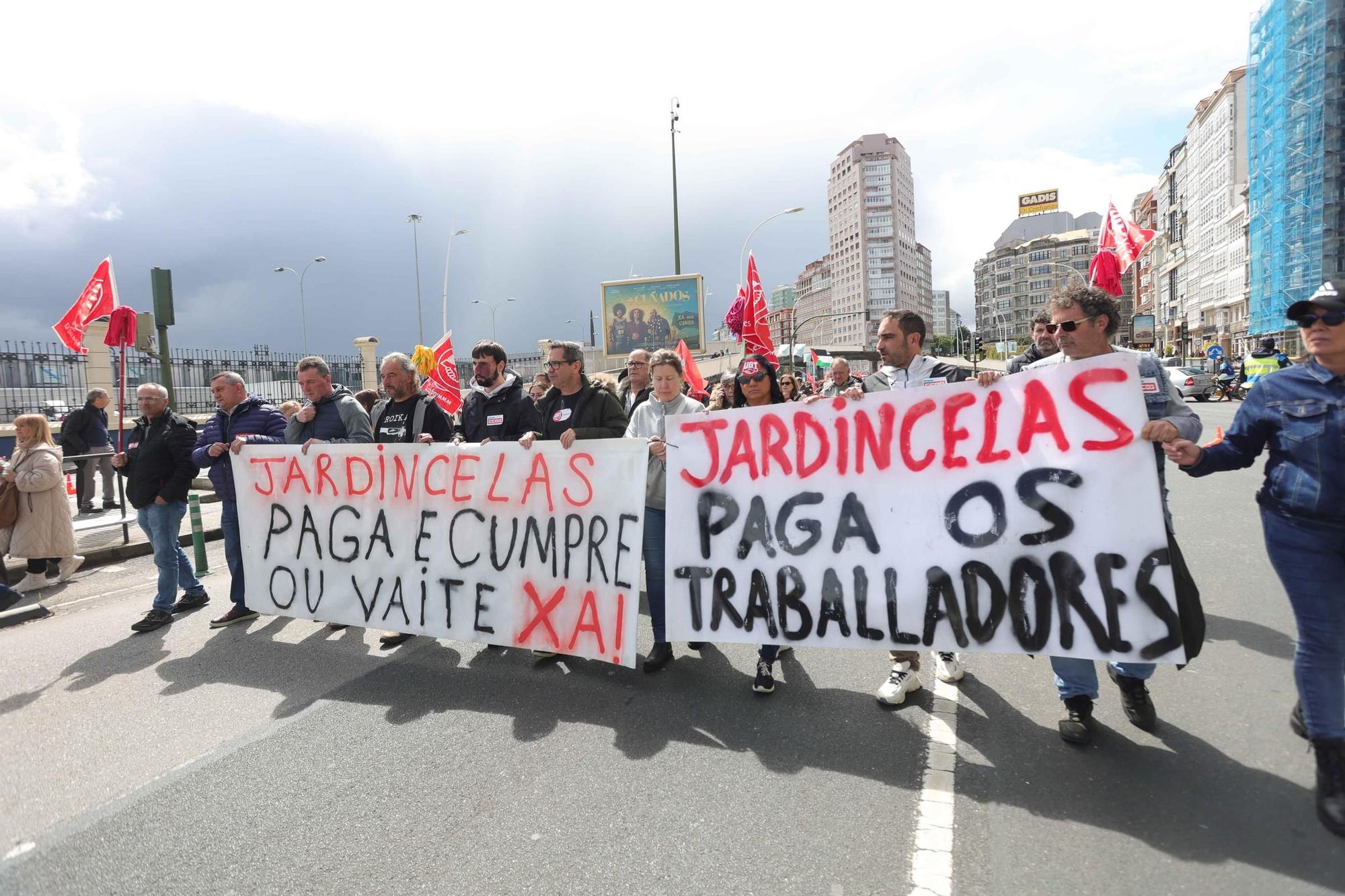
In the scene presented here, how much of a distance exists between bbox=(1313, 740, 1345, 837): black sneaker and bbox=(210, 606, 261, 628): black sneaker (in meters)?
6.07

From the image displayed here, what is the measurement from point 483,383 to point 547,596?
1796mm

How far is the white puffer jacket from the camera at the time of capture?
652cm

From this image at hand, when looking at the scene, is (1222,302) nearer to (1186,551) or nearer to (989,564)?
(1186,551)

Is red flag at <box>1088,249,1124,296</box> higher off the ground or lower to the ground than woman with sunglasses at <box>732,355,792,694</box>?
higher

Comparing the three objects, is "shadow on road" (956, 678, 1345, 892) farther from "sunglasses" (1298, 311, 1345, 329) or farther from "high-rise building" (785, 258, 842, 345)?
"high-rise building" (785, 258, 842, 345)

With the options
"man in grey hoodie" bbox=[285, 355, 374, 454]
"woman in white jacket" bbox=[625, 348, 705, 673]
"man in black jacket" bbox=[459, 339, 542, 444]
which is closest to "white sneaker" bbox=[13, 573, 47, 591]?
"man in grey hoodie" bbox=[285, 355, 374, 454]

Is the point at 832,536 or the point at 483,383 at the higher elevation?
the point at 483,383

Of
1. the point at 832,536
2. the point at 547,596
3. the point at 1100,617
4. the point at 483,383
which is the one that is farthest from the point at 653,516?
the point at 1100,617

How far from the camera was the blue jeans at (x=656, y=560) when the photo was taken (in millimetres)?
4242

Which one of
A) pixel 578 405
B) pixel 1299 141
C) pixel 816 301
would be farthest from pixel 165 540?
pixel 816 301

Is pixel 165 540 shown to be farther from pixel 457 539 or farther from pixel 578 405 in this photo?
pixel 578 405

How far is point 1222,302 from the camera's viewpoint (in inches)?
2486

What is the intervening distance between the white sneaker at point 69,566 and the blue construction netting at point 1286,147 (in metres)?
50.3

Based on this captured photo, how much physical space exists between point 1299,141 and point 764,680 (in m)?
52.3
